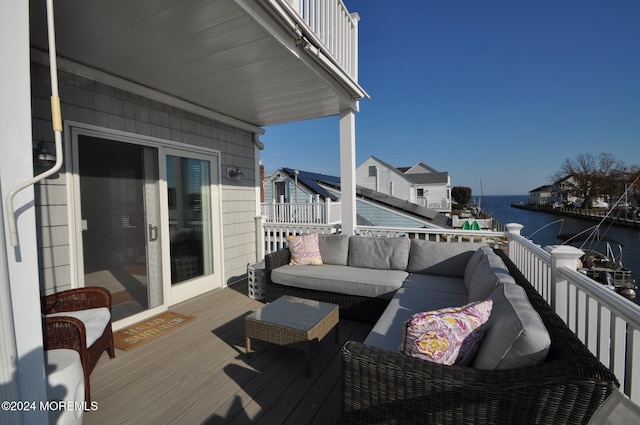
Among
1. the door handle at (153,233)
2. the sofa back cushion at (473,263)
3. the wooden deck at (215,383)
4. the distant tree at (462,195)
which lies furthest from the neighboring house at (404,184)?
the wooden deck at (215,383)

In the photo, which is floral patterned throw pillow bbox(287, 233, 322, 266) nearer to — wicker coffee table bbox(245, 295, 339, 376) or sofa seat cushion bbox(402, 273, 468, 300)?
wicker coffee table bbox(245, 295, 339, 376)

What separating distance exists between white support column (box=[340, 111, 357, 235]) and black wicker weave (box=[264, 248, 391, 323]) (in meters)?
1.25

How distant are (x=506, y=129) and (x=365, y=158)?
30.5 ft

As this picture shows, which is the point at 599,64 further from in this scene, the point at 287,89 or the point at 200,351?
the point at 200,351

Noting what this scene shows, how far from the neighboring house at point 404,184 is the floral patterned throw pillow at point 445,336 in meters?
19.9

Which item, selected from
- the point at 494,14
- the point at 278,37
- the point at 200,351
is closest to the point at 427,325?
the point at 200,351

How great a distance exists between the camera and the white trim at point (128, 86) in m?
2.54

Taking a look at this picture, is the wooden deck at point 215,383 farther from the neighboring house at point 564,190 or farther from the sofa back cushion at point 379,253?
the neighboring house at point 564,190

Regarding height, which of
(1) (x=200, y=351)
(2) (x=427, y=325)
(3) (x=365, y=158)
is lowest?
(1) (x=200, y=351)

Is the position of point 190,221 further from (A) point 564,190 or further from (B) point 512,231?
(A) point 564,190

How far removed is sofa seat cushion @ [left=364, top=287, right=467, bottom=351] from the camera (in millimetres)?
1834

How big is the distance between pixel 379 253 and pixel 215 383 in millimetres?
2292

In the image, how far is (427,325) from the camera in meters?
1.38

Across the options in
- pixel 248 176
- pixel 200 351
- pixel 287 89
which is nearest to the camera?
pixel 200 351
